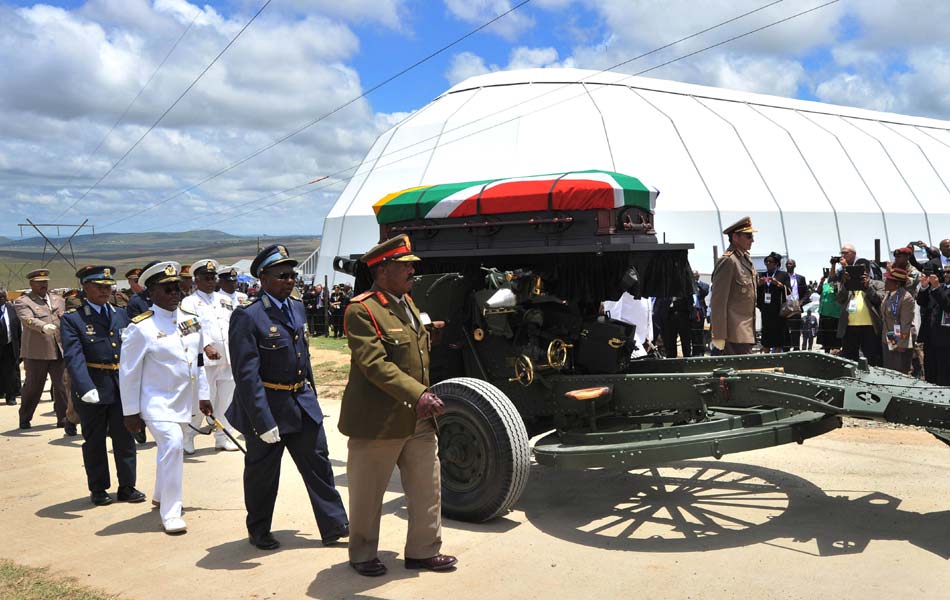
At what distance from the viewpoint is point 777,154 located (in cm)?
3581

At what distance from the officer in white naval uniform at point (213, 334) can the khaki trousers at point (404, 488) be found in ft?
13.9

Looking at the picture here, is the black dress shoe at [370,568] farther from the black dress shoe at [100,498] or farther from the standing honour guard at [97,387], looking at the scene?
the black dress shoe at [100,498]

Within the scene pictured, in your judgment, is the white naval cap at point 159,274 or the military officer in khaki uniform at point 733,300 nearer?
the white naval cap at point 159,274

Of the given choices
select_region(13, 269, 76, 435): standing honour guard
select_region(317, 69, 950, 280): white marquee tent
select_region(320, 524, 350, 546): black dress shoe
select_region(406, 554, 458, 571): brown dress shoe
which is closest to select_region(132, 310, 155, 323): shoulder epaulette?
select_region(320, 524, 350, 546): black dress shoe

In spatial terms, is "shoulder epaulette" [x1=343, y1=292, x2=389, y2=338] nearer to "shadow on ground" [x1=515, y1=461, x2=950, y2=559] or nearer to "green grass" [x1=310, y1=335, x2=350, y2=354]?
"shadow on ground" [x1=515, y1=461, x2=950, y2=559]

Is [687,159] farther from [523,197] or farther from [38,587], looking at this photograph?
[38,587]

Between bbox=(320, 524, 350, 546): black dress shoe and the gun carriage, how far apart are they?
0.76 m

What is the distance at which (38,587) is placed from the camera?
4.87m

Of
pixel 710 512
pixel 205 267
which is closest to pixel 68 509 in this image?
pixel 205 267

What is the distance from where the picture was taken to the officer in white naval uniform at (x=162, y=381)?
6.04 m

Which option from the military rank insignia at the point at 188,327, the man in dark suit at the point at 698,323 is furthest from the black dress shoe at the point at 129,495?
the man in dark suit at the point at 698,323

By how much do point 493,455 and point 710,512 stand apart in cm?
155

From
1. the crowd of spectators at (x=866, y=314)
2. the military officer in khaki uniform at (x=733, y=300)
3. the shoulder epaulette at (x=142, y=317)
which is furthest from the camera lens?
the crowd of spectators at (x=866, y=314)

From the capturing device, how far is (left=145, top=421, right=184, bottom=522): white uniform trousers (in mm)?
5992
